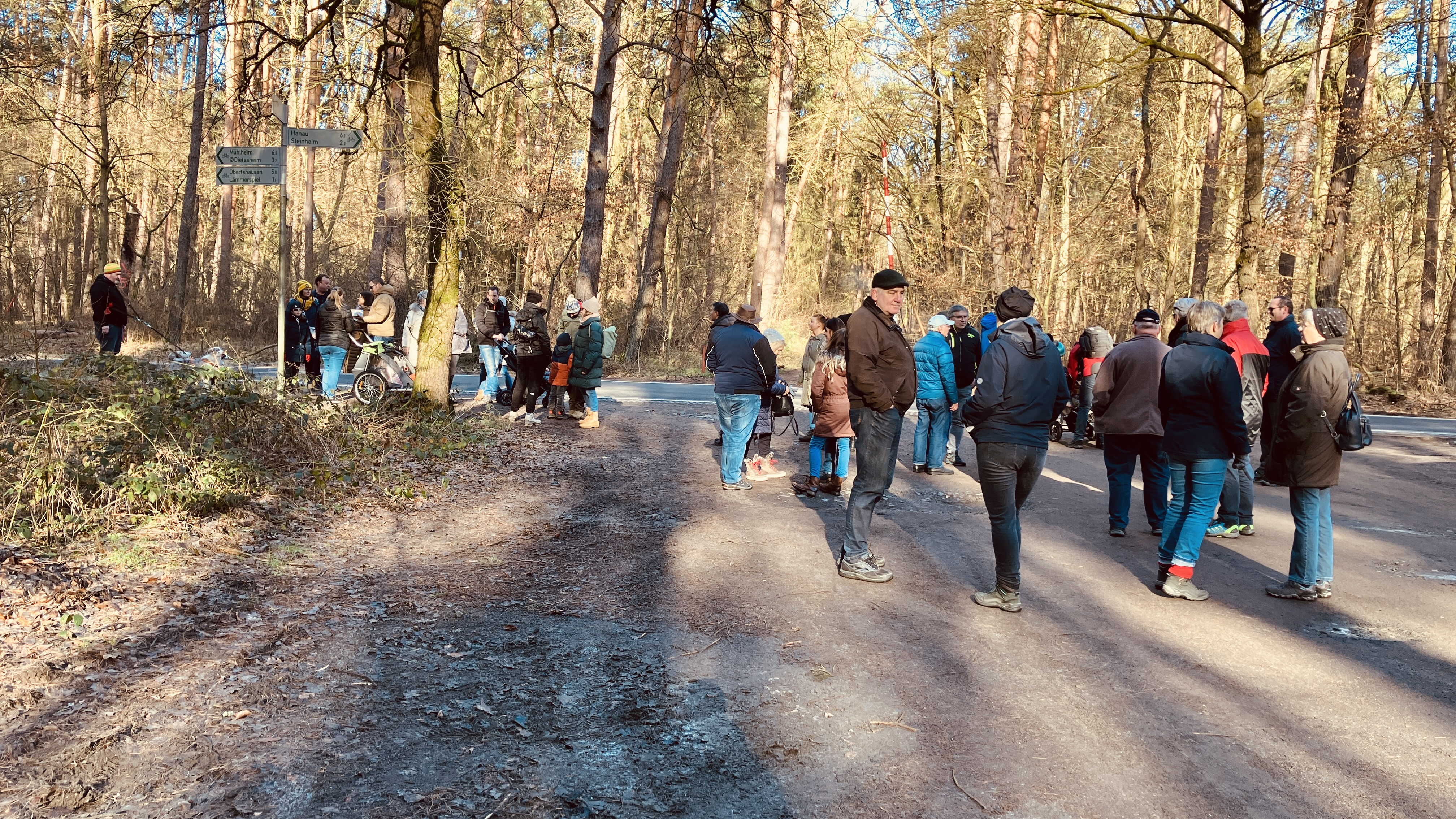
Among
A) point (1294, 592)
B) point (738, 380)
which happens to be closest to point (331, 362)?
point (738, 380)

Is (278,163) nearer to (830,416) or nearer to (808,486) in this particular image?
(830,416)

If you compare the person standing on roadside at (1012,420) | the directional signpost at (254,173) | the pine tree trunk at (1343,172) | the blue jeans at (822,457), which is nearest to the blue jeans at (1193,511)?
the person standing on roadside at (1012,420)

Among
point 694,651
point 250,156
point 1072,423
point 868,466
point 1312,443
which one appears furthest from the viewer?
point 1072,423

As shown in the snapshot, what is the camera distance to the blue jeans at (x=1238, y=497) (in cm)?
874

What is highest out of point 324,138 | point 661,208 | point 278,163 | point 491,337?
point 661,208

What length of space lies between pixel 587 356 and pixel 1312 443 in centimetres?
868

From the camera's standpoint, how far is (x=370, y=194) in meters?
32.7

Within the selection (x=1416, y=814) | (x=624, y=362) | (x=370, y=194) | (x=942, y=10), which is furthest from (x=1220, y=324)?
(x=370, y=194)

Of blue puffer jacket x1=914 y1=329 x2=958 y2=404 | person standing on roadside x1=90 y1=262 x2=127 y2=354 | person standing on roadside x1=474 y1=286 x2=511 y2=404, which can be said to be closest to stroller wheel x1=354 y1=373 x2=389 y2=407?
person standing on roadside x1=474 y1=286 x2=511 y2=404

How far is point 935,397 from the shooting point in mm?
11219

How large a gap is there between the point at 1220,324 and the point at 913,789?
→ 5.14m

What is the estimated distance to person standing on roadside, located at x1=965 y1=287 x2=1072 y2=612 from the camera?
20.4 ft

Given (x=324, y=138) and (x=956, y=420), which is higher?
(x=324, y=138)

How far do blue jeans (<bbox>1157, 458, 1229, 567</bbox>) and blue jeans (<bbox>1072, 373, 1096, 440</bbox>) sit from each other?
6.32 metres
